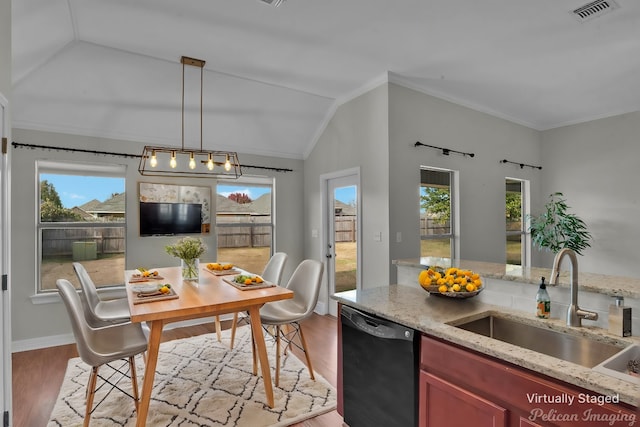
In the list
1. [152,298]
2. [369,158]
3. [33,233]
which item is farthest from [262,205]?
[152,298]

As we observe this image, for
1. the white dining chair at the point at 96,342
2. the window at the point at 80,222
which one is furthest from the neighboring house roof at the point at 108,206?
the white dining chair at the point at 96,342

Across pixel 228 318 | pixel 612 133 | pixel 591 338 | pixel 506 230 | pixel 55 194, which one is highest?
pixel 612 133

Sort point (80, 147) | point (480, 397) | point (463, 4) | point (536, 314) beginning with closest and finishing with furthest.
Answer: point (480, 397) < point (536, 314) < point (463, 4) < point (80, 147)

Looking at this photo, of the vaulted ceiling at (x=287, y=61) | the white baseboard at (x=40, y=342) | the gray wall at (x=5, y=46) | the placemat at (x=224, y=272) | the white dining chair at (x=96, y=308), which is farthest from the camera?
the white baseboard at (x=40, y=342)

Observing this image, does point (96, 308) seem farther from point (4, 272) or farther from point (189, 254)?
point (4, 272)

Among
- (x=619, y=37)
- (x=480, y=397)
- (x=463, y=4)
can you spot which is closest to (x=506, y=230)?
(x=619, y=37)

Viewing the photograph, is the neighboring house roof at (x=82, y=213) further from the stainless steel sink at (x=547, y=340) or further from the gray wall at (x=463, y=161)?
the stainless steel sink at (x=547, y=340)

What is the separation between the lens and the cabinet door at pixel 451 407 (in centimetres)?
130

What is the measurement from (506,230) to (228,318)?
4.23 metres

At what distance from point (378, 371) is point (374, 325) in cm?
23

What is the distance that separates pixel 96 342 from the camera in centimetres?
235

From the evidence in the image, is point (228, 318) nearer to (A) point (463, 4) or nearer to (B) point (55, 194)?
(B) point (55, 194)

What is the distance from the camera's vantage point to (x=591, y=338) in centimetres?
146

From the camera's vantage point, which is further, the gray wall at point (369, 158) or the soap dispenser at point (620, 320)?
the gray wall at point (369, 158)
